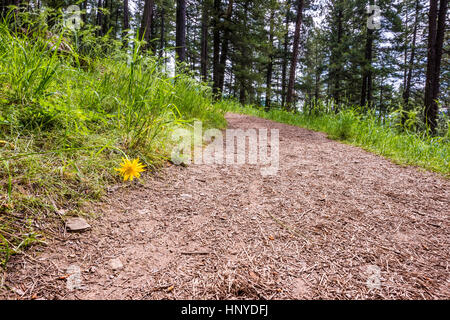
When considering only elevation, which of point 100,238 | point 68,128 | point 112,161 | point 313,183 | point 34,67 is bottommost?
point 100,238

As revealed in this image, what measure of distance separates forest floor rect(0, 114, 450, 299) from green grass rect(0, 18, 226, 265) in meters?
0.14

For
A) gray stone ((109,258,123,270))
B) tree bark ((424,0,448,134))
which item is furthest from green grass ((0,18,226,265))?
tree bark ((424,0,448,134))

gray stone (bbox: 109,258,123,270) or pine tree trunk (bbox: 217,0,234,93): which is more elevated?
pine tree trunk (bbox: 217,0,234,93)

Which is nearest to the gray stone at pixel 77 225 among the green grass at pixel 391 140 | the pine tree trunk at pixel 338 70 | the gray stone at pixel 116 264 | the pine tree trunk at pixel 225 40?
the gray stone at pixel 116 264

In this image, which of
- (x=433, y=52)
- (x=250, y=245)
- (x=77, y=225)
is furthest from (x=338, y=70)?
(x=77, y=225)

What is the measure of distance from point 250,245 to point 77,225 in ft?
2.87

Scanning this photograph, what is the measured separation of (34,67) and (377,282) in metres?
2.35

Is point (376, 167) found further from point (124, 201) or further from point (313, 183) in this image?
point (124, 201)

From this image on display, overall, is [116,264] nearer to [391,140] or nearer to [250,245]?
[250,245]

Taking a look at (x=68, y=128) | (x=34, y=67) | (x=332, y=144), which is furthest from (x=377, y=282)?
(x=332, y=144)

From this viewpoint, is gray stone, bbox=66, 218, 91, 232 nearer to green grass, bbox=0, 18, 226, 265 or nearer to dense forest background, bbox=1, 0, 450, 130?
green grass, bbox=0, 18, 226, 265

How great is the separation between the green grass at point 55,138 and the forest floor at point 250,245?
0.14 metres

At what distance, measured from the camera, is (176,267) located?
91 cm

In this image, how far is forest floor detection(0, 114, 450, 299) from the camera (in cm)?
81
